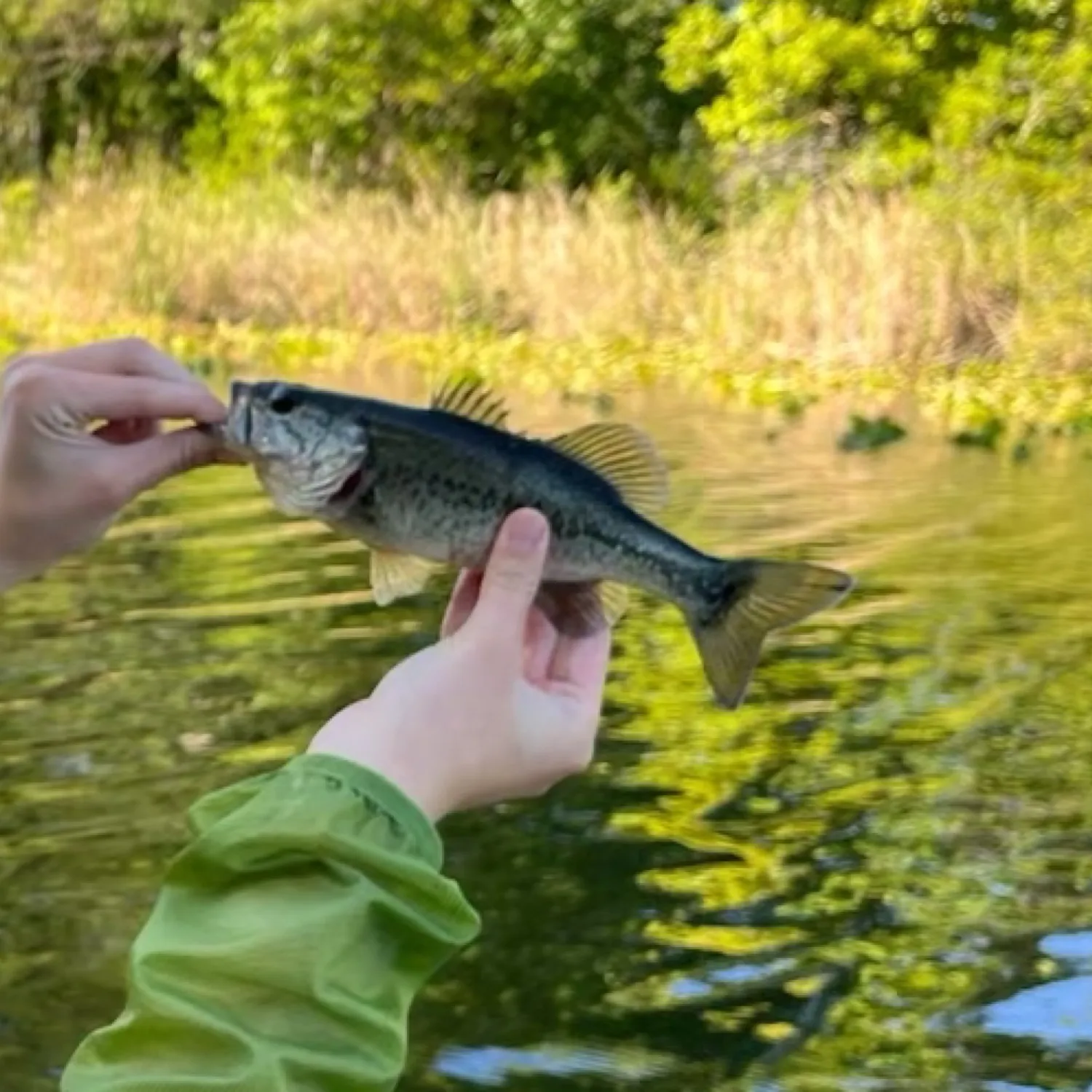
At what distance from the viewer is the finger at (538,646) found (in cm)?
173

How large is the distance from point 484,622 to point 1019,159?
549 inches

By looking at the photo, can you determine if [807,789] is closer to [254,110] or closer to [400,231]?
[400,231]

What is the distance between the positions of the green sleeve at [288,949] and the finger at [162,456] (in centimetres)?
49

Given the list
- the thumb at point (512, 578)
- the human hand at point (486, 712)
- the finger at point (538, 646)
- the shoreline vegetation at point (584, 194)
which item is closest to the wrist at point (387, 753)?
the human hand at point (486, 712)

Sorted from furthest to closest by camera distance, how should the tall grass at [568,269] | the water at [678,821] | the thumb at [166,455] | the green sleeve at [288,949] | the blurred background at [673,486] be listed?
the tall grass at [568,269] < the blurred background at [673,486] < the water at [678,821] < the thumb at [166,455] < the green sleeve at [288,949]

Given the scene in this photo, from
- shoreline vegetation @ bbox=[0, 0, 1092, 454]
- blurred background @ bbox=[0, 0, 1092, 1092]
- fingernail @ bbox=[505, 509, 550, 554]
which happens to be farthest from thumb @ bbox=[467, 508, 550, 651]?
shoreline vegetation @ bbox=[0, 0, 1092, 454]

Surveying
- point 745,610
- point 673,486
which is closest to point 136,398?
point 745,610

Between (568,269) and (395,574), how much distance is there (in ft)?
39.7

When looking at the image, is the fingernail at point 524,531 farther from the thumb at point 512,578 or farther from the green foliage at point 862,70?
the green foliage at point 862,70

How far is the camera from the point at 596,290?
45.0ft

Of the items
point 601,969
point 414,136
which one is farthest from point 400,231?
point 601,969

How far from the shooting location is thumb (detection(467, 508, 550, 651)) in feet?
5.20

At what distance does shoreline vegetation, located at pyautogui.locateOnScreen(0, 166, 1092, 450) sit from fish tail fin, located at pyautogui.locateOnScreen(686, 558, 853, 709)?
22.1 feet

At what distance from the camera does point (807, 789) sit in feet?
12.3
